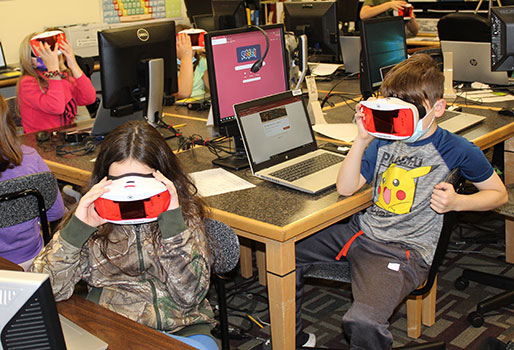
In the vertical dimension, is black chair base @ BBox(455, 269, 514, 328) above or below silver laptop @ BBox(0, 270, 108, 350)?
below

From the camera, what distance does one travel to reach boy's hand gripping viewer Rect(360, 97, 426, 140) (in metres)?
1.72

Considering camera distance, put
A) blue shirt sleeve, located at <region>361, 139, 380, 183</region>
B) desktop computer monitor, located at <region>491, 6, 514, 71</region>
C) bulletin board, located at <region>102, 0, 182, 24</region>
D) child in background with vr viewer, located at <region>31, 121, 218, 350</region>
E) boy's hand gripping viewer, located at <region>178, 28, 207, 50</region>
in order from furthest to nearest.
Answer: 1. bulletin board, located at <region>102, 0, 182, 24</region>
2. boy's hand gripping viewer, located at <region>178, 28, 207, 50</region>
3. desktop computer monitor, located at <region>491, 6, 514, 71</region>
4. blue shirt sleeve, located at <region>361, 139, 380, 183</region>
5. child in background with vr viewer, located at <region>31, 121, 218, 350</region>

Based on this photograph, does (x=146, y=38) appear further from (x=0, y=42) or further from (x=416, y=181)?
(x=0, y=42)

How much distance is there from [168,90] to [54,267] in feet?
5.33

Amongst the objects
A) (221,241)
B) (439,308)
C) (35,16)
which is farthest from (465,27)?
(35,16)

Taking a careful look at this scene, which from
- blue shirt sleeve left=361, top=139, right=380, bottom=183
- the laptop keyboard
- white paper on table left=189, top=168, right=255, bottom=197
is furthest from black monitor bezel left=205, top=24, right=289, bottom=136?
blue shirt sleeve left=361, top=139, right=380, bottom=183

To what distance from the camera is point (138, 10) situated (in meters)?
6.15

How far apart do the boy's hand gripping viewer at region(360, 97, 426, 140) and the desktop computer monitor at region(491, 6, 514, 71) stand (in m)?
1.34

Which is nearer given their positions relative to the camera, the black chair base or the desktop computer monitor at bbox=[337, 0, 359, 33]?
the black chair base

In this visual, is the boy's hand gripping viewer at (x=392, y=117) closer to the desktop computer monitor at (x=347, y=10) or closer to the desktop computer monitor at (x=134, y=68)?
the desktop computer monitor at (x=134, y=68)

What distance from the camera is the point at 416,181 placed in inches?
73.9

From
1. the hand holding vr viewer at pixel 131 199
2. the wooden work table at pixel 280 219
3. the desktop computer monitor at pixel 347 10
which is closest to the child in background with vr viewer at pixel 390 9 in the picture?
the desktop computer monitor at pixel 347 10

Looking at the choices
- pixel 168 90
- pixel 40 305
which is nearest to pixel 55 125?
pixel 168 90

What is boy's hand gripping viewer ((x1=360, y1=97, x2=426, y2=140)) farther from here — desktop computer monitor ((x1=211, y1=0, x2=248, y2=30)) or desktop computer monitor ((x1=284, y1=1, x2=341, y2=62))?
desktop computer monitor ((x1=211, y1=0, x2=248, y2=30))
